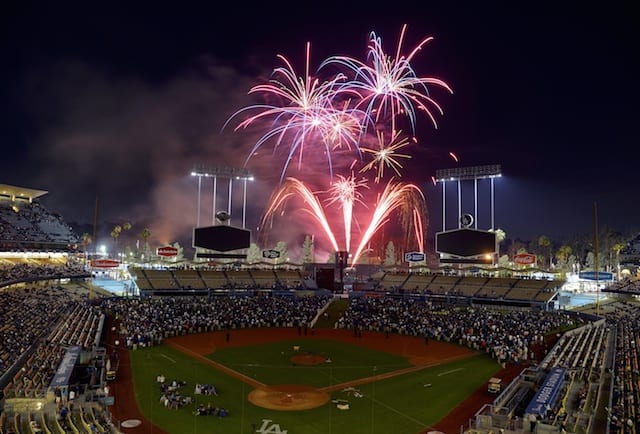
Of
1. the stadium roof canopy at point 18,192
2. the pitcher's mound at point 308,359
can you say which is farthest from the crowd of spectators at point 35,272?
the pitcher's mound at point 308,359

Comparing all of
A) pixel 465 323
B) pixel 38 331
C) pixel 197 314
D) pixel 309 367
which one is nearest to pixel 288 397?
pixel 309 367

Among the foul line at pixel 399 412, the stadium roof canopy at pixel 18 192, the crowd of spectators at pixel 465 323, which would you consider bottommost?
the foul line at pixel 399 412

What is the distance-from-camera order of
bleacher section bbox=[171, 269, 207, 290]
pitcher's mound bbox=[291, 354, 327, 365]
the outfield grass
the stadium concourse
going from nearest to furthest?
the stadium concourse < the outfield grass < pitcher's mound bbox=[291, 354, 327, 365] < bleacher section bbox=[171, 269, 207, 290]

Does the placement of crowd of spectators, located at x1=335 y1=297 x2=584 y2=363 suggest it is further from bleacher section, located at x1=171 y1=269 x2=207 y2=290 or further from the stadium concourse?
bleacher section, located at x1=171 y1=269 x2=207 y2=290

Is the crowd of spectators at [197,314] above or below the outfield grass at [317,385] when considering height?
above

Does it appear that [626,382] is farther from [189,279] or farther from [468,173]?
[189,279]

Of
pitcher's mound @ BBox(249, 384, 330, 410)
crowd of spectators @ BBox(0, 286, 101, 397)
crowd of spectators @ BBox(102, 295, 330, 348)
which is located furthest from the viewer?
crowd of spectators @ BBox(102, 295, 330, 348)

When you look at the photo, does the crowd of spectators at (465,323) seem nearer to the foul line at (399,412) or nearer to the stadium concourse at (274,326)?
the stadium concourse at (274,326)

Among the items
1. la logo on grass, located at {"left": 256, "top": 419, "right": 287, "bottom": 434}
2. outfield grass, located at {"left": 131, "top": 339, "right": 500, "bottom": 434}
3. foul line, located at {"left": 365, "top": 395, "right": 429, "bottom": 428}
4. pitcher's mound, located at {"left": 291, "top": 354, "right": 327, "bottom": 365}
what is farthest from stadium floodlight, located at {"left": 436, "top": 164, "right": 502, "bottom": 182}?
la logo on grass, located at {"left": 256, "top": 419, "right": 287, "bottom": 434}
